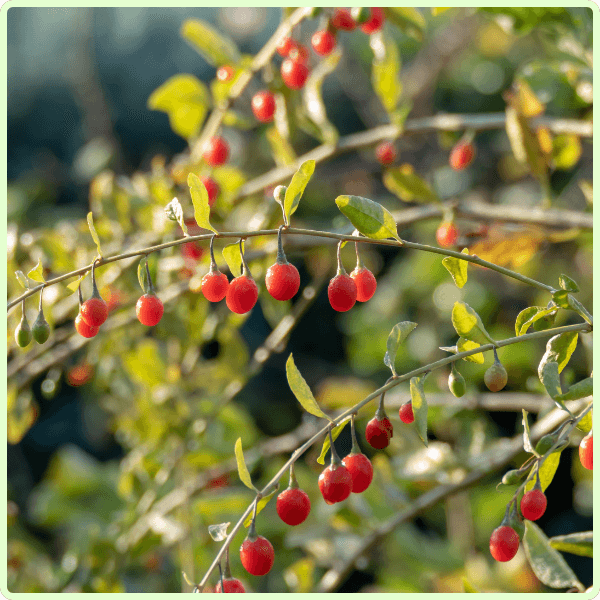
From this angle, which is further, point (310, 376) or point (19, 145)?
point (19, 145)

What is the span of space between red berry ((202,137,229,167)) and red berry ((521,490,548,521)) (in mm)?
1046

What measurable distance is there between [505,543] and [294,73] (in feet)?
3.30

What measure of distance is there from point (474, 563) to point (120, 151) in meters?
2.66

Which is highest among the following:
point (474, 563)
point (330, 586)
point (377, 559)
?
point (330, 586)

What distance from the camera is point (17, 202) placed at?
3100 millimetres

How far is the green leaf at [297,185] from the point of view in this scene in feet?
2.28

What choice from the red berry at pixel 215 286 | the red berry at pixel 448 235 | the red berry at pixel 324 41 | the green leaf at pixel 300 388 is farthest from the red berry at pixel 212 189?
the green leaf at pixel 300 388

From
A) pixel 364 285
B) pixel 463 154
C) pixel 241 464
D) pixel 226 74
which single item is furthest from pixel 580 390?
pixel 226 74

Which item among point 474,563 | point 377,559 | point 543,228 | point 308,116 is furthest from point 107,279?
point 377,559

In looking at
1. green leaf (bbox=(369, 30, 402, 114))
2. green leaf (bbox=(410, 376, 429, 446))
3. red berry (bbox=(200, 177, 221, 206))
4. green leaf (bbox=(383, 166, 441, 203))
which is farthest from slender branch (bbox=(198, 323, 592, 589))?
green leaf (bbox=(369, 30, 402, 114))

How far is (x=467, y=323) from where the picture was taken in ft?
2.46

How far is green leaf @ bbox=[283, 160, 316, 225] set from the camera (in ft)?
2.28

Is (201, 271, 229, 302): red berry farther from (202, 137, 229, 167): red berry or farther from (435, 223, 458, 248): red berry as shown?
(202, 137, 229, 167): red berry

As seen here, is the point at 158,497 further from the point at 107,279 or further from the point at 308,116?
the point at 308,116
